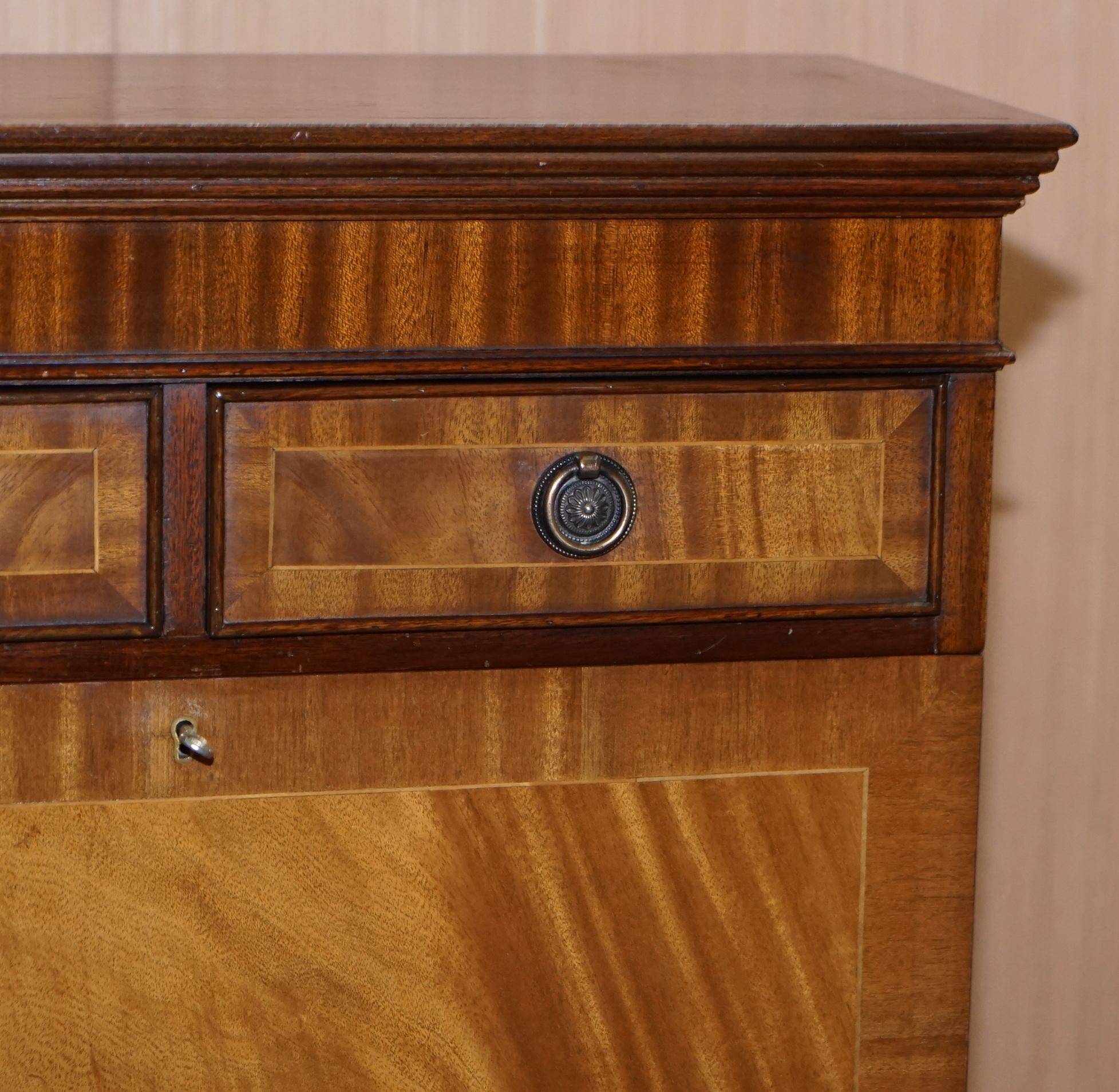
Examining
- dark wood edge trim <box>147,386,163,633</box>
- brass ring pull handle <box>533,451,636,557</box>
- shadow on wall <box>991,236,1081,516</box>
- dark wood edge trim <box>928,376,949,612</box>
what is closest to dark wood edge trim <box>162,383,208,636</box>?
dark wood edge trim <box>147,386,163,633</box>

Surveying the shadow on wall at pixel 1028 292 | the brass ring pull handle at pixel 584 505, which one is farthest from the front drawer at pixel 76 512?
the shadow on wall at pixel 1028 292

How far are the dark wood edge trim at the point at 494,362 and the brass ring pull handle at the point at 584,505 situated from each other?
1.3 inches

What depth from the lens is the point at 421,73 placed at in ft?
2.62

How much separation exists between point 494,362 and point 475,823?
0.17 meters

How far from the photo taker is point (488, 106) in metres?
0.65

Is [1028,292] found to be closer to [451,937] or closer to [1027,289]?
[1027,289]

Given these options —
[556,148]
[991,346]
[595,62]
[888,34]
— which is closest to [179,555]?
[556,148]

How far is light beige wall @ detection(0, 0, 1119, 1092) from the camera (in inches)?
41.0

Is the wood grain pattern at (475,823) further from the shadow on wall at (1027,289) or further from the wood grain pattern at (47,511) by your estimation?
the shadow on wall at (1027,289)

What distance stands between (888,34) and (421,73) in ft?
1.39

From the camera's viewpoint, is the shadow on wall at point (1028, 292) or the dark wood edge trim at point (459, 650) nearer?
the dark wood edge trim at point (459, 650)

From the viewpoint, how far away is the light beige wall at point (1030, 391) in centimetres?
104

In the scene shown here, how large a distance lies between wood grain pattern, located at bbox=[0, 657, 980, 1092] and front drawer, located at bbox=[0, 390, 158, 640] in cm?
3

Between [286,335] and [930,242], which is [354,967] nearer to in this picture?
[286,335]
